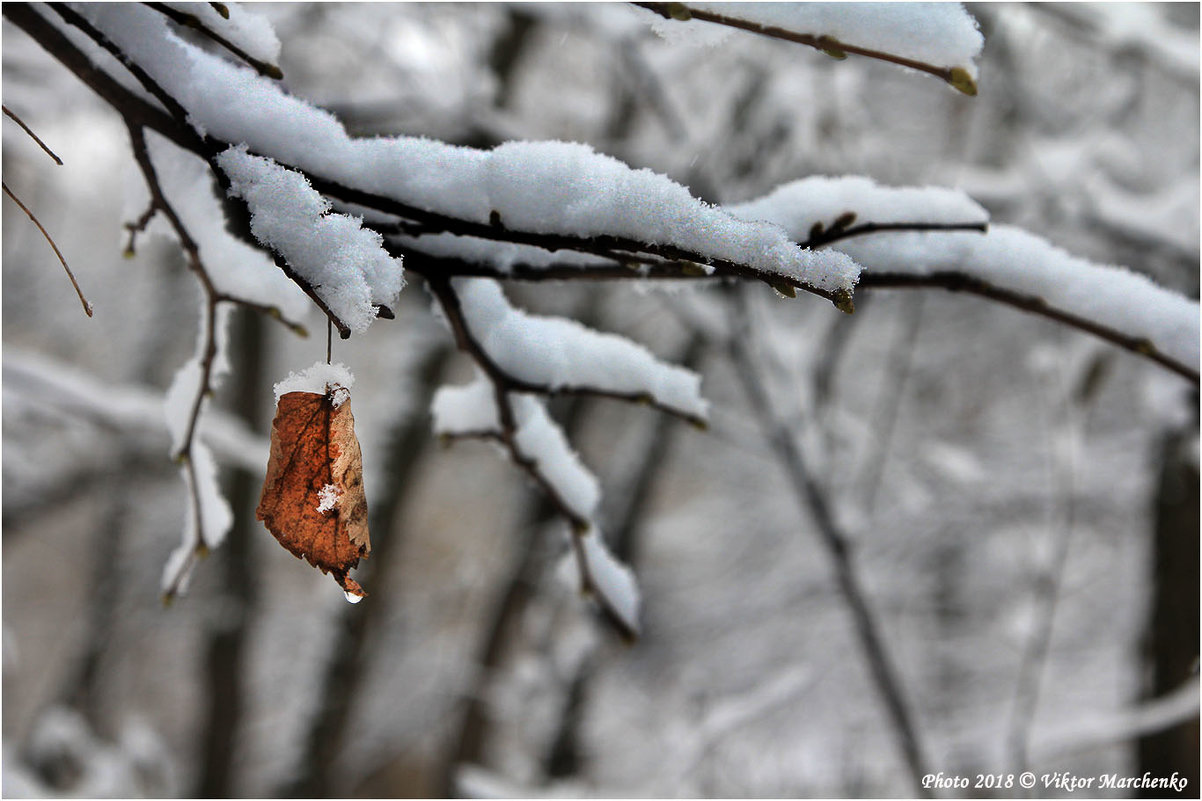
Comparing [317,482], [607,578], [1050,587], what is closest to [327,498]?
[317,482]

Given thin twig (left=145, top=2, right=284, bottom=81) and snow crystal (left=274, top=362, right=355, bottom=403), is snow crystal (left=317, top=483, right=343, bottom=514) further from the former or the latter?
thin twig (left=145, top=2, right=284, bottom=81)

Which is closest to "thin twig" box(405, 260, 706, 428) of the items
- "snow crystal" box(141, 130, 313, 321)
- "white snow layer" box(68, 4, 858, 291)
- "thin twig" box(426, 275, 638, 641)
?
"thin twig" box(426, 275, 638, 641)

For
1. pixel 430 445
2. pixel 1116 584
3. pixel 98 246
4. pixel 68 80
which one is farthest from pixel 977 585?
pixel 98 246

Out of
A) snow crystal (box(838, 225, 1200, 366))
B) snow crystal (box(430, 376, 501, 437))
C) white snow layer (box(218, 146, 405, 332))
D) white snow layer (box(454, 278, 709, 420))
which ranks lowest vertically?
white snow layer (box(218, 146, 405, 332))

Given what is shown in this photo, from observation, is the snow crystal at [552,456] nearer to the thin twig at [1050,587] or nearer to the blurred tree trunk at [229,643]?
the thin twig at [1050,587]

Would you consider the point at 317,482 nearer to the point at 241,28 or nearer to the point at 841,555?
the point at 241,28

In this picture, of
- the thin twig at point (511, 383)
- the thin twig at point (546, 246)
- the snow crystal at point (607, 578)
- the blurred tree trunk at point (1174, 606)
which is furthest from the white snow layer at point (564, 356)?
the blurred tree trunk at point (1174, 606)

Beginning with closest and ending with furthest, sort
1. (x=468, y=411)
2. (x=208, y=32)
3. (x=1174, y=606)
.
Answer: (x=208, y=32)
(x=468, y=411)
(x=1174, y=606)

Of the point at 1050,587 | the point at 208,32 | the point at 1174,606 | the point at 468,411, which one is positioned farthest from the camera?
the point at 1174,606
